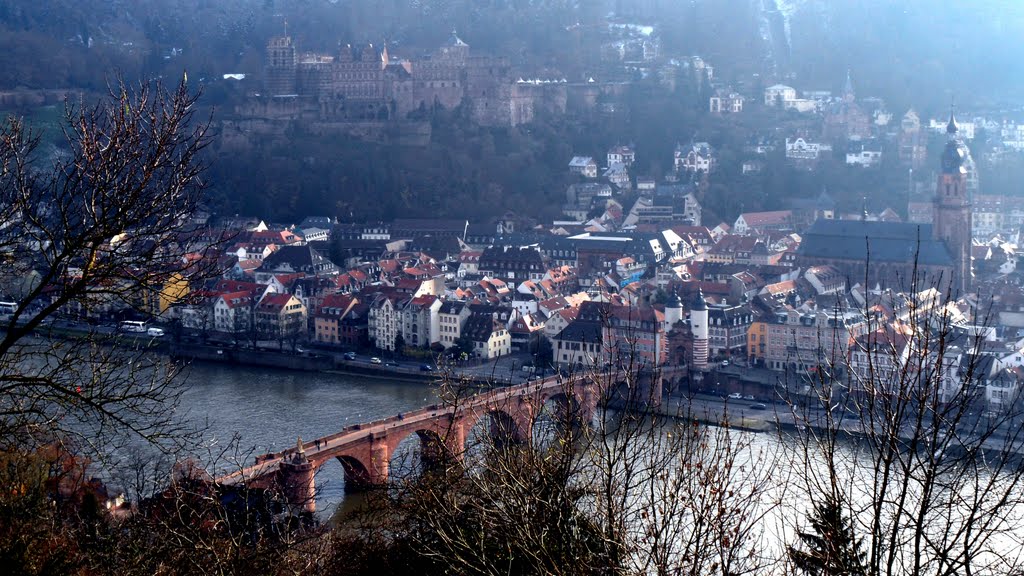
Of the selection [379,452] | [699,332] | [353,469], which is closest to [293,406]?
[379,452]

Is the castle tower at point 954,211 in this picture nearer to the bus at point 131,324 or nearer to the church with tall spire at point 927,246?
the church with tall spire at point 927,246

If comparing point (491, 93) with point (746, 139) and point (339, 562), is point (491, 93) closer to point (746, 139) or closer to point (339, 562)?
point (746, 139)

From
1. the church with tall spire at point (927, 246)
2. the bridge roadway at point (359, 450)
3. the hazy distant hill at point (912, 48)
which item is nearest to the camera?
the bridge roadway at point (359, 450)

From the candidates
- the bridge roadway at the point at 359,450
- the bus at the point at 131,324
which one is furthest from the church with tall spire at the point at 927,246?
the bus at the point at 131,324

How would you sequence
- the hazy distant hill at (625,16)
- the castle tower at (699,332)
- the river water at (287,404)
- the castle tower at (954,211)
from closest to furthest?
the river water at (287,404) → the castle tower at (699,332) → the castle tower at (954,211) → the hazy distant hill at (625,16)

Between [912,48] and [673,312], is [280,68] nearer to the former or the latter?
[912,48]

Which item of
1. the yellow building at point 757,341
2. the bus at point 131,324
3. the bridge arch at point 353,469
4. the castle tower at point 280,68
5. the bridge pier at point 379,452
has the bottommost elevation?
the bridge arch at point 353,469

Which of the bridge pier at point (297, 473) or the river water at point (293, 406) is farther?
the river water at point (293, 406)

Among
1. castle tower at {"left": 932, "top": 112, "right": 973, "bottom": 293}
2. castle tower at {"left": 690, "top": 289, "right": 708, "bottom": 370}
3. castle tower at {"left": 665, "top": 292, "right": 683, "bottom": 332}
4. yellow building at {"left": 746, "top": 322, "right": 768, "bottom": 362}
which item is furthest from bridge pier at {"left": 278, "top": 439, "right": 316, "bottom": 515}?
castle tower at {"left": 932, "top": 112, "right": 973, "bottom": 293}
